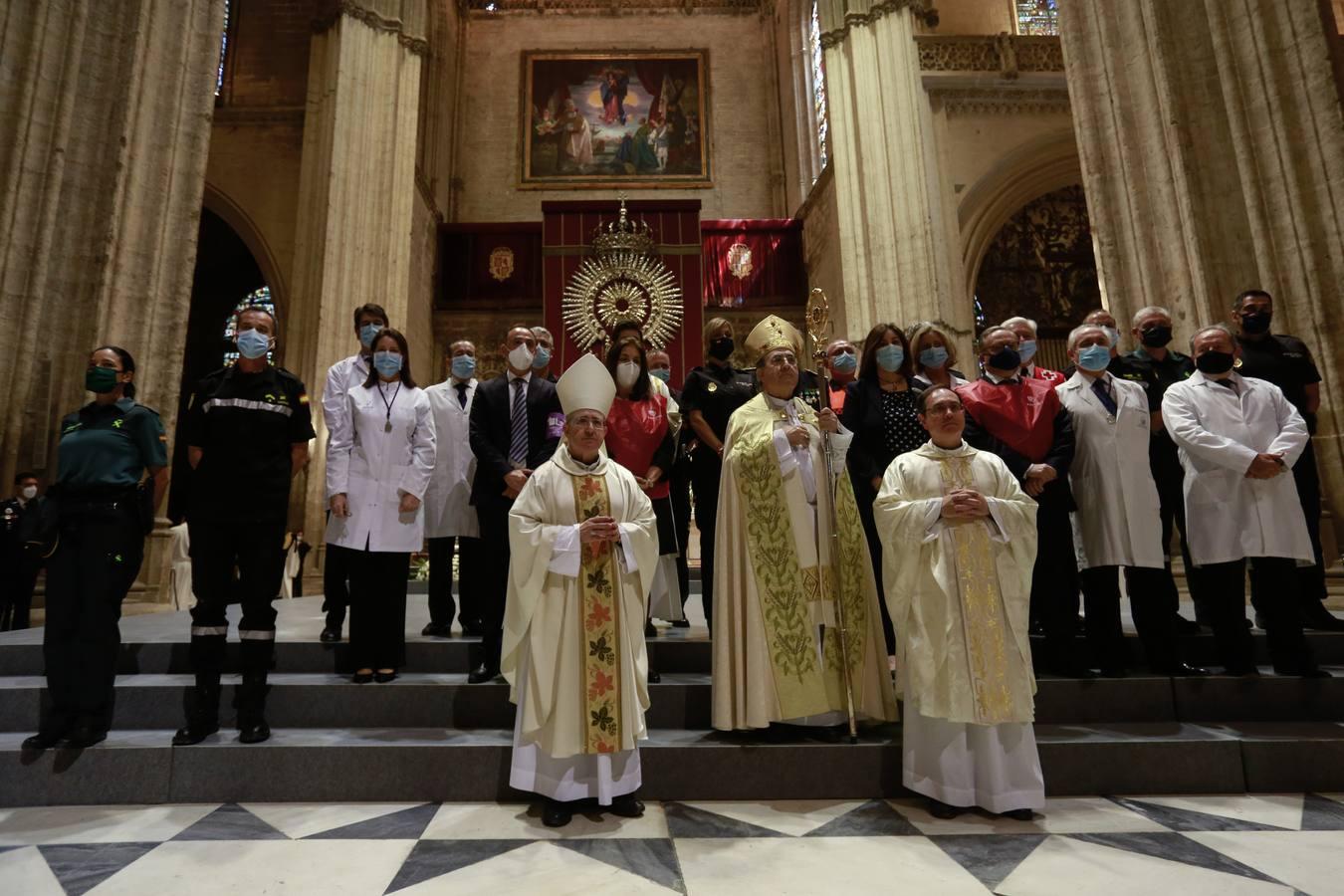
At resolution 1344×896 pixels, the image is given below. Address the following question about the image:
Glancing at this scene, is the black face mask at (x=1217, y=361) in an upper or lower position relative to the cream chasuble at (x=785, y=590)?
upper

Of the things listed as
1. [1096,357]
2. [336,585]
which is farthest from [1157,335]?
[336,585]

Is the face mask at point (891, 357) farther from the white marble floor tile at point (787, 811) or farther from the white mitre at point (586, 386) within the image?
the white marble floor tile at point (787, 811)

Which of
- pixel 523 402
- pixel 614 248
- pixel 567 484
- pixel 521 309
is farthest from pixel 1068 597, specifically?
pixel 521 309

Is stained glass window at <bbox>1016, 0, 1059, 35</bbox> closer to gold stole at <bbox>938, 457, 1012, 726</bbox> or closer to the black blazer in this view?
the black blazer

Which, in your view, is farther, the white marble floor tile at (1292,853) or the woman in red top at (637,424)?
the woman in red top at (637,424)

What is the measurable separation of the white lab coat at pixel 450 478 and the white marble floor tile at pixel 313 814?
1482mm

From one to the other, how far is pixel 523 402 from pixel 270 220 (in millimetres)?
9815

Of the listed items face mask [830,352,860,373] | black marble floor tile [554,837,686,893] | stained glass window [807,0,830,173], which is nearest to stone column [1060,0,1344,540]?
face mask [830,352,860,373]

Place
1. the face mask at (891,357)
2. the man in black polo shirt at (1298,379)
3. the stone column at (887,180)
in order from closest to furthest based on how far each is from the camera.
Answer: the face mask at (891,357) → the man in black polo shirt at (1298,379) → the stone column at (887,180)

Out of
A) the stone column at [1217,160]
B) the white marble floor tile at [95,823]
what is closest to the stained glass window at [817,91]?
the stone column at [1217,160]

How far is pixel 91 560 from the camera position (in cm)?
282

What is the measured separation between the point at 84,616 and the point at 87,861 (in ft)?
3.16

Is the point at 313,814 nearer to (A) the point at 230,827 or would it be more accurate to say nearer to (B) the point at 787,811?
(A) the point at 230,827

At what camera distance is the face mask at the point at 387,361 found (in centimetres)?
344
